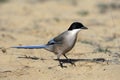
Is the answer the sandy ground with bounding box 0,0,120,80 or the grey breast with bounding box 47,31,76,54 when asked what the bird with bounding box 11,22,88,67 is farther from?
the sandy ground with bounding box 0,0,120,80

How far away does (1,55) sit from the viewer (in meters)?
10.7

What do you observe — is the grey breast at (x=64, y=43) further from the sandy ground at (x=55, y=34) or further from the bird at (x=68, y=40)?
the sandy ground at (x=55, y=34)

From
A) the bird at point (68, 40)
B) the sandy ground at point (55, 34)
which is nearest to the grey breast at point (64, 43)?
the bird at point (68, 40)

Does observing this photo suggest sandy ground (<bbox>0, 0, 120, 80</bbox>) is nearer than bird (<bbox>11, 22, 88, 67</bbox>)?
Yes

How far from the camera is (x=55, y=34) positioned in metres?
15.3

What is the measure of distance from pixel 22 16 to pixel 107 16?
10.5ft

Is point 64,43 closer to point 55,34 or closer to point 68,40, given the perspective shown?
point 68,40

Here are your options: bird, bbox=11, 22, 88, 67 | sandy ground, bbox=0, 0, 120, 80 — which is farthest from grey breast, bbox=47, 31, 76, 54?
sandy ground, bbox=0, 0, 120, 80

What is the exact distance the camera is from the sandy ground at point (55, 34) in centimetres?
949

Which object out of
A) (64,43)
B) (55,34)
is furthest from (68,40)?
(55,34)

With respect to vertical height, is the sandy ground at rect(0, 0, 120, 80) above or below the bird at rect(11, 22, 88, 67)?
below

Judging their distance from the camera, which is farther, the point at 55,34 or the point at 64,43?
the point at 55,34

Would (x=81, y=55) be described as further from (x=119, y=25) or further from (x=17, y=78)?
(x=119, y=25)

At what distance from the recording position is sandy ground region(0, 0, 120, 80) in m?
9.49
